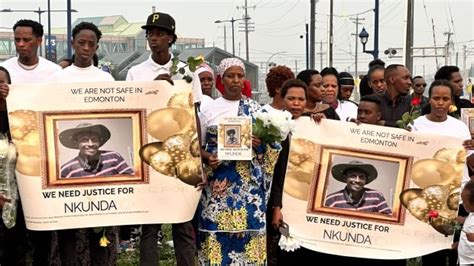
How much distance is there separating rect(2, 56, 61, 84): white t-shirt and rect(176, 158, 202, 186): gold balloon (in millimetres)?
1448

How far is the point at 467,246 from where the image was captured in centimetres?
609

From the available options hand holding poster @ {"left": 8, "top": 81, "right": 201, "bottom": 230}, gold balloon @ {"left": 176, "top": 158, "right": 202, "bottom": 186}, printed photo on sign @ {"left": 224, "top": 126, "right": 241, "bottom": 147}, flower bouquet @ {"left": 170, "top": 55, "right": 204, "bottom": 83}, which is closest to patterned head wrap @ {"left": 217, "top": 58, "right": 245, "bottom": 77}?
flower bouquet @ {"left": 170, "top": 55, "right": 204, "bottom": 83}

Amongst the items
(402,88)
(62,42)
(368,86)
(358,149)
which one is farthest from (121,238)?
(62,42)

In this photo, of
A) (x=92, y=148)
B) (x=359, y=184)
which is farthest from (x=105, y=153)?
(x=359, y=184)

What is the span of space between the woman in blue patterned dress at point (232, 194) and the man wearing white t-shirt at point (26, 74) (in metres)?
1.49

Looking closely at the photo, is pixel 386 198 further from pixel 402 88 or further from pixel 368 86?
pixel 368 86

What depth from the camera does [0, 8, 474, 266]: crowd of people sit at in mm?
6262

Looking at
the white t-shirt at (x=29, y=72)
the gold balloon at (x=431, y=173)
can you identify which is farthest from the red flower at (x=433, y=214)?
the white t-shirt at (x=29, y=72)

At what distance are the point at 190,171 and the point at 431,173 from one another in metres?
2.09

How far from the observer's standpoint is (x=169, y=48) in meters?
6.67

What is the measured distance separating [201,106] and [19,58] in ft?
5.63

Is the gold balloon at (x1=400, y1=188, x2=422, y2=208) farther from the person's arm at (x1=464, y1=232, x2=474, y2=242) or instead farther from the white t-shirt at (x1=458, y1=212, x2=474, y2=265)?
the person's arm at (x1=464, y1=232, x2=474, y2=242)

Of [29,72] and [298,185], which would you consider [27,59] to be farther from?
[298,185]

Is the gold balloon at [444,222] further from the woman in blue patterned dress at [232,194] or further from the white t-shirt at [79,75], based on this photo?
the white t-shirt at [79,75]
